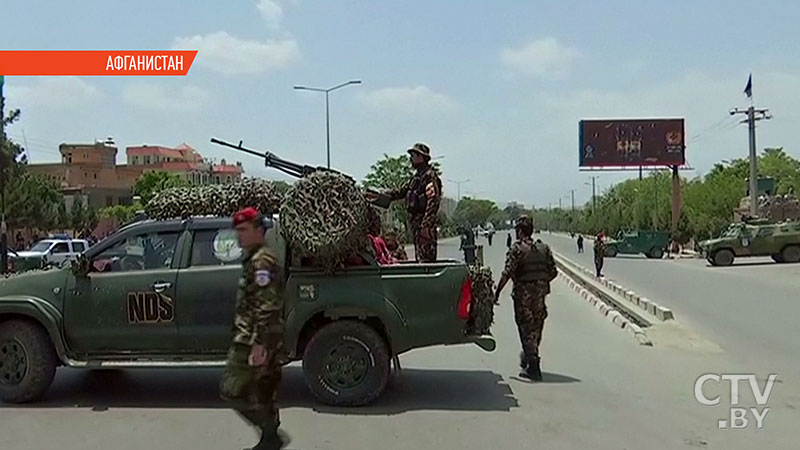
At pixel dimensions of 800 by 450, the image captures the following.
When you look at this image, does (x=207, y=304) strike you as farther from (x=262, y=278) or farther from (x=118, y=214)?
(x=118, y=214)

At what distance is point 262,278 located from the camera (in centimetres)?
584

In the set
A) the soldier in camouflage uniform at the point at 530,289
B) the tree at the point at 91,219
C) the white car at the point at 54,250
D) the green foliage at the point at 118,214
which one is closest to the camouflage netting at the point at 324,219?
the soldier in camouflage uniform at the point at 530,289

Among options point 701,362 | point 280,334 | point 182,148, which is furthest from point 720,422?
point 182,148

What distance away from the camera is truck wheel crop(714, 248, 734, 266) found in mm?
37062

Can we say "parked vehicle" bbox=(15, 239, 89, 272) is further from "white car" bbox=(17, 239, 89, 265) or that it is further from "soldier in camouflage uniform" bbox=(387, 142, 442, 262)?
"soldier in camouflage uniform" bbox=(387, 142, 442, 262)

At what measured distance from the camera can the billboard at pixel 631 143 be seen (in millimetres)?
58250

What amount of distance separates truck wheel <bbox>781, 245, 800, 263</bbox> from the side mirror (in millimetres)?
35091

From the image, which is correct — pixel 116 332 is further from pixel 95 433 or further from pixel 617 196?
pixel 617 196

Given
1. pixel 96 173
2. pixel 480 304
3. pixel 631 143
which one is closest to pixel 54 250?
pixel 480 304

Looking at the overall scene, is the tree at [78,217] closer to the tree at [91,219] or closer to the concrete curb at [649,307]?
the tree at [91,219]

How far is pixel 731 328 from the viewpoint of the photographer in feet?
46.4

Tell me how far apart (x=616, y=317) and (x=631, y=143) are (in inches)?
1790

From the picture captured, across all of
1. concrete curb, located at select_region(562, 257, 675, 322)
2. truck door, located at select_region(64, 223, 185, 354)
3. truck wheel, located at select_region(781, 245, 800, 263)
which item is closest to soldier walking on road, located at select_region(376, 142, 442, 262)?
truck door, located at select_region(64, 223, 185, 354)

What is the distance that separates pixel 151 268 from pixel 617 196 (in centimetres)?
10074
